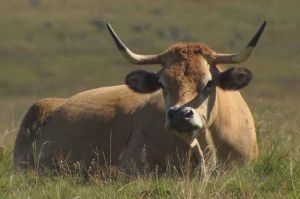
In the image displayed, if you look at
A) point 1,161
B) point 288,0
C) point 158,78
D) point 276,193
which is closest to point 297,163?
point 276,193

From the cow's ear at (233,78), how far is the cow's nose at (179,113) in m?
0.99

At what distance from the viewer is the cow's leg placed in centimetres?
1421

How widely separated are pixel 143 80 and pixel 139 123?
94 centimetres

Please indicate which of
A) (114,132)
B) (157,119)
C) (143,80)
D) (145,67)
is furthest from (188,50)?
(145,67)

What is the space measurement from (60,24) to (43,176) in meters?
94.4

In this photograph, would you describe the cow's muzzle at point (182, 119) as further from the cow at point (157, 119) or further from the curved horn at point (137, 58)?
the curved horn at point (137, 58)

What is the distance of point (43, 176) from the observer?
1161 centimetres

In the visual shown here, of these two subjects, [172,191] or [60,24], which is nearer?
[172,191]

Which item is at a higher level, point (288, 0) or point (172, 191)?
point (172, 191)

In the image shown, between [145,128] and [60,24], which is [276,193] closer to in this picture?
[145,128]

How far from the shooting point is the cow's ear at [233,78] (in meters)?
11.3

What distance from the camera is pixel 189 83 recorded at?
10898mm

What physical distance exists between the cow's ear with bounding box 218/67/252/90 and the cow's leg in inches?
147

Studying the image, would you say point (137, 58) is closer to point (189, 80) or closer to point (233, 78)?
point (189, 80)
